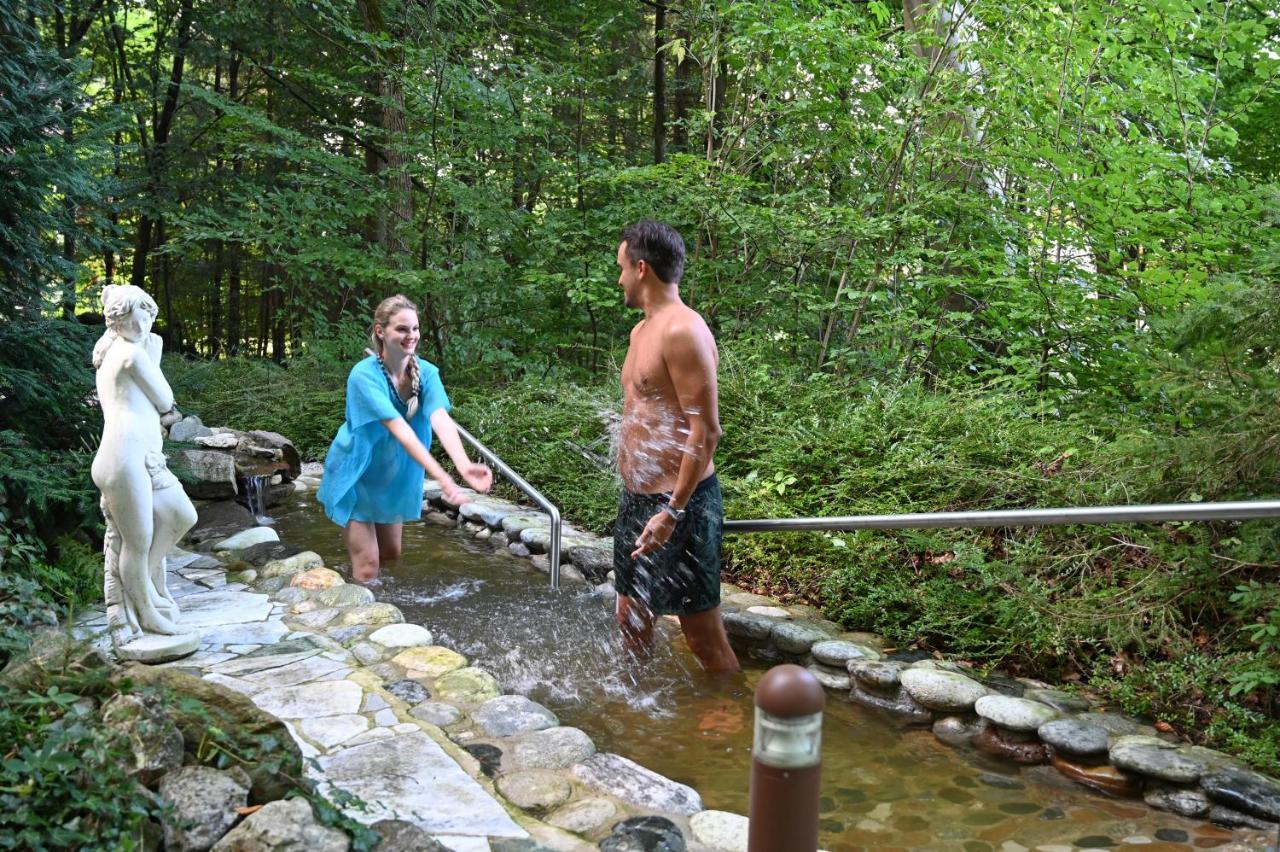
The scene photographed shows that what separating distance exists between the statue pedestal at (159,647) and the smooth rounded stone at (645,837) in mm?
2120

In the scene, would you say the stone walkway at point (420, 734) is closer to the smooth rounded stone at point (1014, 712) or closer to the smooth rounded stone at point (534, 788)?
the smooth rounded stone at point (534, 788)

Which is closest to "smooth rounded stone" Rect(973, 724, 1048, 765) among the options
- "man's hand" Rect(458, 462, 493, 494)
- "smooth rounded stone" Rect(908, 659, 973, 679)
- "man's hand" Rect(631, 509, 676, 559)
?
"smooth rounded stone" Rect(908, 659, 973, 679)

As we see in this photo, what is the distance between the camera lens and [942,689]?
3.68 metres

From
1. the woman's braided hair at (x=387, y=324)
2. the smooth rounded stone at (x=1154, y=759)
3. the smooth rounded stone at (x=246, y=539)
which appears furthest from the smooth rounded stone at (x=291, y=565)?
the smooth rounded stone at (x=1154, y=759)

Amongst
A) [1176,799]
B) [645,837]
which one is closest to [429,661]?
[645,837]

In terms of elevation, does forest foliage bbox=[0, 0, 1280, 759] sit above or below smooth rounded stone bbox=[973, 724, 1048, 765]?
above

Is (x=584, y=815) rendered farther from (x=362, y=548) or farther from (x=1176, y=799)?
(x=362, y=548)

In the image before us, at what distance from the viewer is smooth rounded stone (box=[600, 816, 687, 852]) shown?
249 cm

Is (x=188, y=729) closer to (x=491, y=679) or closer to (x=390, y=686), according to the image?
(x=390, y=686)

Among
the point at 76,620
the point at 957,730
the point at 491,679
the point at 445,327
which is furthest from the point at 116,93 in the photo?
the point at 957,730

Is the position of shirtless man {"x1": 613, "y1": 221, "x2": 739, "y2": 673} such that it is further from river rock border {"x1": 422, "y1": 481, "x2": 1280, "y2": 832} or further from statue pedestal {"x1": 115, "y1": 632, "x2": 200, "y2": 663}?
statue pedestal {"x1": 115, "y1": 632, "x2": 200, "y2": 663}

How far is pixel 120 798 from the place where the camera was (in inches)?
82.5

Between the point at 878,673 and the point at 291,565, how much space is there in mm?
3381

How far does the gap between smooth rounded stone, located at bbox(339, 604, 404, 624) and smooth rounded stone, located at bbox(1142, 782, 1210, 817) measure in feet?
10.5
